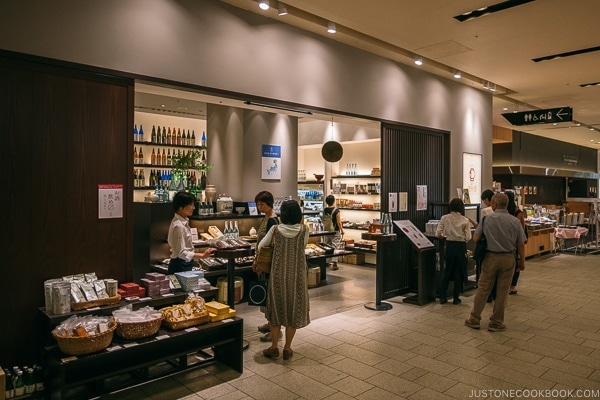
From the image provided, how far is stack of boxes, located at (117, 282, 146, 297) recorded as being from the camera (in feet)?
12.6

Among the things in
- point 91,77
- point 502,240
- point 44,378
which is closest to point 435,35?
point 502,240

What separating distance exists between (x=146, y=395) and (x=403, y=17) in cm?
494

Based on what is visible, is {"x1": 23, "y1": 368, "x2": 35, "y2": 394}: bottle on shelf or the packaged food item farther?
the packaged food item

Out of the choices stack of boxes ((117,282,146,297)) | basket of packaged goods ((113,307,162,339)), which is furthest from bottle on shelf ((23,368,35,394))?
stack of boxes ((117,282,146,297))

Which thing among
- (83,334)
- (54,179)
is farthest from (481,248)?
(54,179)

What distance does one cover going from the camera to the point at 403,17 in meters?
5.30

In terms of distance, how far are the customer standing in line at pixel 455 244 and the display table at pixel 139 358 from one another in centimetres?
383

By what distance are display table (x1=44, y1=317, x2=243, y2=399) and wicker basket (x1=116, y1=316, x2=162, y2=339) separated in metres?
0.05

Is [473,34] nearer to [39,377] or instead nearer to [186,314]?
[186,314]

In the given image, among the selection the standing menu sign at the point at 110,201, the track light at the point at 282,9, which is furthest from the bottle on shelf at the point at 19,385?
the track light at the point at 282,9

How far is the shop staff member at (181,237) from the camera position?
4570 mm

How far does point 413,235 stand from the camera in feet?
22.1

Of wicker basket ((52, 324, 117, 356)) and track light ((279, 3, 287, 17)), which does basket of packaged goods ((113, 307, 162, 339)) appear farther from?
track light ((279, 3, 287, 17))

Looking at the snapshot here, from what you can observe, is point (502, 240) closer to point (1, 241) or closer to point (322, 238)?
point (322, 238)
